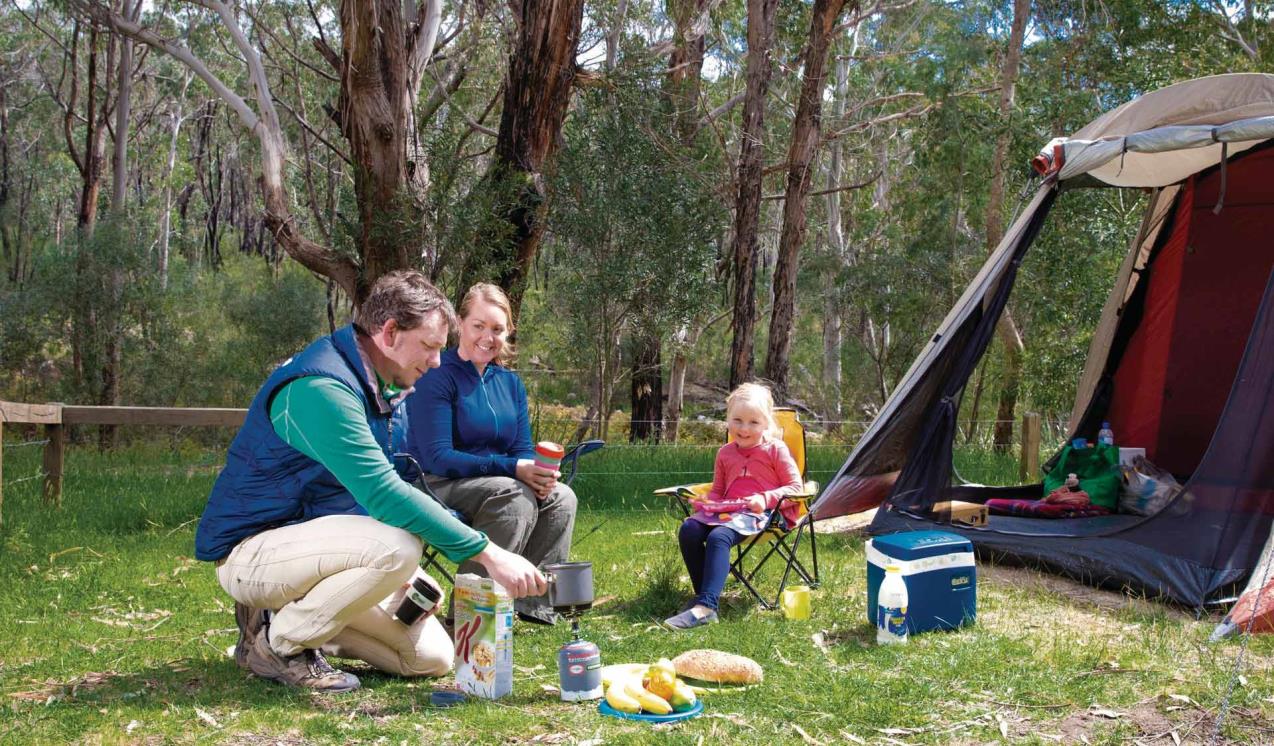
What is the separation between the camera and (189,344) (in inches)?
652

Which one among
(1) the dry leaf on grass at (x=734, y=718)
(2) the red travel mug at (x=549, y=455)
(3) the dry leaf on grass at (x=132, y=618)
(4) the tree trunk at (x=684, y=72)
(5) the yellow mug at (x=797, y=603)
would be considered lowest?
(3) the dry leaf on grass at (x=132, y=618)

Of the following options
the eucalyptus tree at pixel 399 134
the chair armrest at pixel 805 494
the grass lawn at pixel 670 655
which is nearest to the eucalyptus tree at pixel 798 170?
the eucalyptus tree at pixel 399 134

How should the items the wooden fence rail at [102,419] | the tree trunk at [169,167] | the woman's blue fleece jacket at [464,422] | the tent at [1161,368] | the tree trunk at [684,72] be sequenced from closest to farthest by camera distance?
the woman's blue fleece jacket at [464,422]
the tent at [1161,368]
the wooden fence rail at [102,419]
the tree trunk at [684,72]
the tree trunk at [169,167]

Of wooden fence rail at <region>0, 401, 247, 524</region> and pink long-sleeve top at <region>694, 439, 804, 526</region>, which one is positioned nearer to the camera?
pink long-sleeve top at <region>694, 439, 804, 526</region>

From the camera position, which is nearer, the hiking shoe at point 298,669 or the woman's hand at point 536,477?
the hiking shoe at point 298,669

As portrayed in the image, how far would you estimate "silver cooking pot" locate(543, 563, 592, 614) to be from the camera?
3389 mm

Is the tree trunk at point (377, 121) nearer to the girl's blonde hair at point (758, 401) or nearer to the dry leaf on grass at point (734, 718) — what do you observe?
the girl's blonde hair at point (758, 401)

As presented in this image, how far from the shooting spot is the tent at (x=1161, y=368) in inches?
165

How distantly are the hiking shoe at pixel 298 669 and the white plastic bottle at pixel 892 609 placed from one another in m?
1.66

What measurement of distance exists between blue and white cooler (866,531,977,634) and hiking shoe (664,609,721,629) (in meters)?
0.55

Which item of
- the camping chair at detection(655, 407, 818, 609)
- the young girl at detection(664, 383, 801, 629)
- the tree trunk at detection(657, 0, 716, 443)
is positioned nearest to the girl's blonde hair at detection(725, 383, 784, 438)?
the young girl at detection(664, 383, 801, 629)

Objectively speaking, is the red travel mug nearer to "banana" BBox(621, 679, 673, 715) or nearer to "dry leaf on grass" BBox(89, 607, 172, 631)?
"banana" BBox(621, 679, 673, 715)

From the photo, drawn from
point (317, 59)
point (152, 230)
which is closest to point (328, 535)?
point (152, 230)

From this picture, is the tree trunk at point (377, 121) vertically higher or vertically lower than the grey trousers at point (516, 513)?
higher
